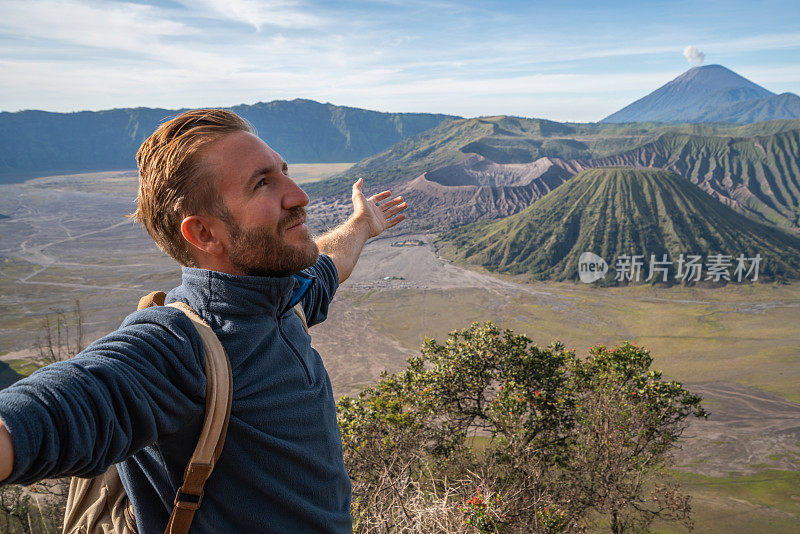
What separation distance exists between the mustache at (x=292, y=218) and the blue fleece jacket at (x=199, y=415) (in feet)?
0.44

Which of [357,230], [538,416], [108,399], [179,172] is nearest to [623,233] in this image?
[538,416]

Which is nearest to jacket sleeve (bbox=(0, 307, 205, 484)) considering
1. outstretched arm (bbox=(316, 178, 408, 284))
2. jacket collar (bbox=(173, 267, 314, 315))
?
jacket collar (bbox=(173, 267, 314, 315))

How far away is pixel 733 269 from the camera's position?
4594cm

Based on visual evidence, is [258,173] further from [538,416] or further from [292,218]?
[538,416]

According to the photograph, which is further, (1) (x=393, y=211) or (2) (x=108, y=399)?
(1) (x=393, y=211)

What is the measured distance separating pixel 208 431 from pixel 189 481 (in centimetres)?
11

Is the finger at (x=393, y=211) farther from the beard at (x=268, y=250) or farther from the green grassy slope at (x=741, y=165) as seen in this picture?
the green grassy slope at (x=741, y=165)

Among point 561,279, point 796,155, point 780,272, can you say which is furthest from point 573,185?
point 796,155

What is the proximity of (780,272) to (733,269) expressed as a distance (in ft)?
12.8

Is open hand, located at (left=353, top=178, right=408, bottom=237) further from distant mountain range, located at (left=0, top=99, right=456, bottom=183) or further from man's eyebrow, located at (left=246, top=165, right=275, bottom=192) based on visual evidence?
distant mountain range, located at (left=0, top=99, right=456, bottom=183)

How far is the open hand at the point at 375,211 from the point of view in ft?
7.55

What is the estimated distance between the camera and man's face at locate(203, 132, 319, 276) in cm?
111

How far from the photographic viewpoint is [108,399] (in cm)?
82

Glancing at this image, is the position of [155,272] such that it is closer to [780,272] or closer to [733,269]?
[733,269]
